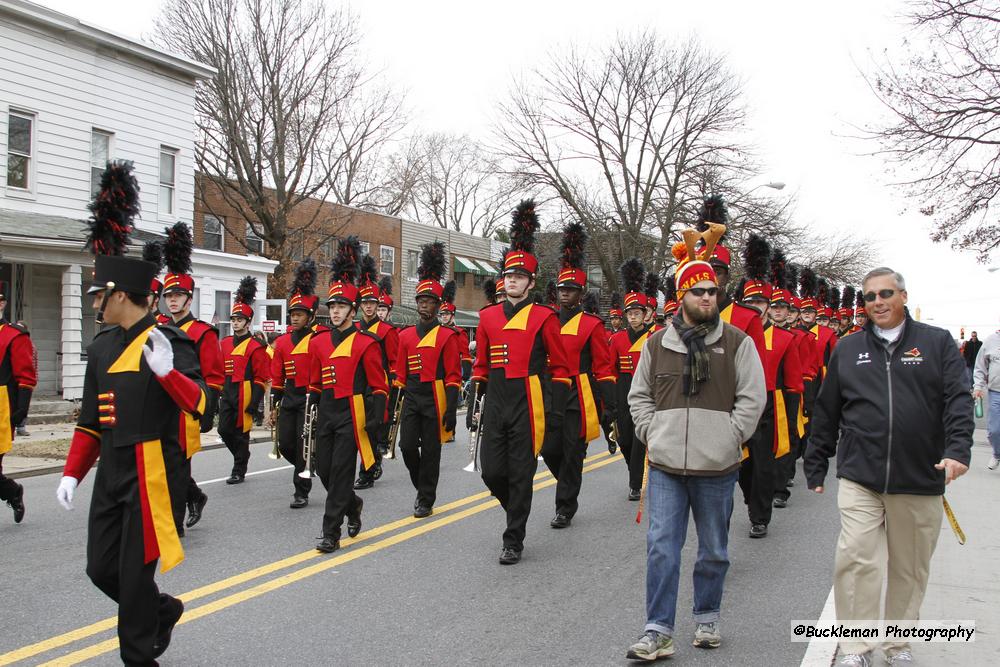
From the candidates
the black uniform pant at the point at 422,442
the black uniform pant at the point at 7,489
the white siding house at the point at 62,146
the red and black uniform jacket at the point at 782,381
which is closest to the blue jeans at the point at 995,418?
the red and black uniform jacket at the point at 782,381

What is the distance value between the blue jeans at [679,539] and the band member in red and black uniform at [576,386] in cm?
322

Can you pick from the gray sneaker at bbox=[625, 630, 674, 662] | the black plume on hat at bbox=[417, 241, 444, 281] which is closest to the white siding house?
the black plume on hat at bbox=[417, 241, 444, 281]

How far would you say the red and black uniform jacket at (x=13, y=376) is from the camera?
24.4 ft

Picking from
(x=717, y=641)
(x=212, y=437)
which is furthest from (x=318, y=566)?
(x=212, y=437)

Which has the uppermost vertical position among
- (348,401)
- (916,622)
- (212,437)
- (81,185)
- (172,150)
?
(172,150)

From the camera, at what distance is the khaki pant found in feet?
13.9

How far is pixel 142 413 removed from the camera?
4.05 m

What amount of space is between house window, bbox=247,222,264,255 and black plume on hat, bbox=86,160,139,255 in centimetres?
2556

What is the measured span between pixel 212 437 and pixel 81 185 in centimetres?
790

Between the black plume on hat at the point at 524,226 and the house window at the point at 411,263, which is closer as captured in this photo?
the black plume on hat at the point at 524,226

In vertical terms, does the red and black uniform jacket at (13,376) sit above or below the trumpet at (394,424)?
above

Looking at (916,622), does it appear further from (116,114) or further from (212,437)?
(116,114)

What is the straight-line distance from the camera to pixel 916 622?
4.39 m

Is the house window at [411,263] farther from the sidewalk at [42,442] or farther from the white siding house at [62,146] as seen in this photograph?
the sidewalk at [42,442]
